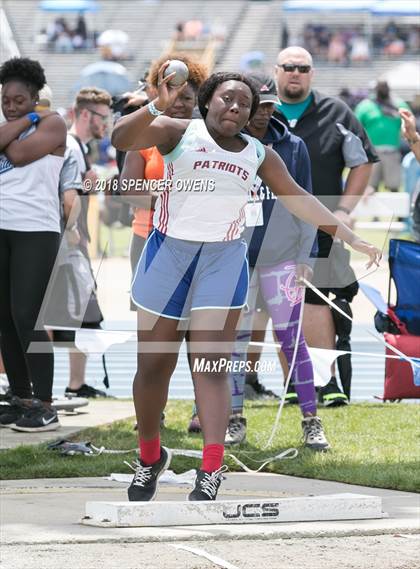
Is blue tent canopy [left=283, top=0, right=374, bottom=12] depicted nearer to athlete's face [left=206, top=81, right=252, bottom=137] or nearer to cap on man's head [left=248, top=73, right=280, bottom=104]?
cap on man's head [left=248, top=73, right=280, bottom=104]

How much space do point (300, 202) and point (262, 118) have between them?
1453mm

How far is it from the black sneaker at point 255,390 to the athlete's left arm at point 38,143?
2.75 metres

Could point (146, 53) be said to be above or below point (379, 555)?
below

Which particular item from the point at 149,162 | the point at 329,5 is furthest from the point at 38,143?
the point at 329,5

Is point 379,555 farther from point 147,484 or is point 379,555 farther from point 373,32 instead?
point 373,32

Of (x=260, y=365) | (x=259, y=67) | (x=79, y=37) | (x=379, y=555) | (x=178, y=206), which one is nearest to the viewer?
(x=379, y=555)

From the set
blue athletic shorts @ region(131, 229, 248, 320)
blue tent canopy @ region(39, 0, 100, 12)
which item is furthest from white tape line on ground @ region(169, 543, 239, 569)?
blue tent canopy @ region(39, 0, 100, 12)

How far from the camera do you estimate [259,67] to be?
125 ft

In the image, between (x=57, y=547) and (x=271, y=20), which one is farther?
(x=271, y=20)

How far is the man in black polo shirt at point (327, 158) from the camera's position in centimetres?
888

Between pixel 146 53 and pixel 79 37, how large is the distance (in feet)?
8.28

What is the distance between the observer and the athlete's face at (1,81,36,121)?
7.61 m

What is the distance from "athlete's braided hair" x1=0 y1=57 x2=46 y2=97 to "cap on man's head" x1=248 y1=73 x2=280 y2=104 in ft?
3.97

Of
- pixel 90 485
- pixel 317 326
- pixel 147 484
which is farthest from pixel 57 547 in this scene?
pixel 317 326
